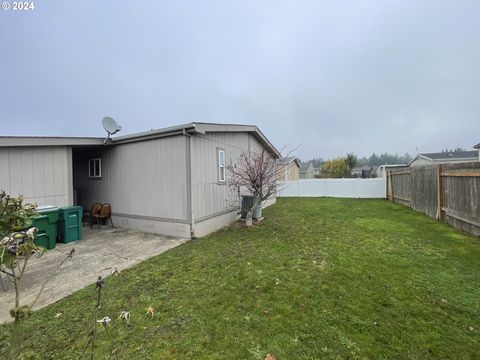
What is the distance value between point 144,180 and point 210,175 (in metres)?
2.16

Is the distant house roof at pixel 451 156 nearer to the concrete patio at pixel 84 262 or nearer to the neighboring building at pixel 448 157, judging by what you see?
the neighboring building at pixel 448 157

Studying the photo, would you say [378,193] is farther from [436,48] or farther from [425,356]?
[425,356]

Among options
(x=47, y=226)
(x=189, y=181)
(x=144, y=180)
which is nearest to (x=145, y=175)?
(x=144, y=180)

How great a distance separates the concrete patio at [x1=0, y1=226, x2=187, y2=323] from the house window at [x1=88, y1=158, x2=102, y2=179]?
7.66 feet

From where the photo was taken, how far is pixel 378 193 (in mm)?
17250

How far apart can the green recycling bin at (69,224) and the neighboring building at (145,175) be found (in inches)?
34.3

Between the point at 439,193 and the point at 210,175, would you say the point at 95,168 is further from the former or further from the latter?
the point at 439,193

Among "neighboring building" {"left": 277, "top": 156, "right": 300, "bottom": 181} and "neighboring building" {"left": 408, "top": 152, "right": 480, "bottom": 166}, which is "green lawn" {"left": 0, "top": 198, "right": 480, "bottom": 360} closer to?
"neighboring building" {"left": 277, "top": 156, "right": 300, "bottom": 181}

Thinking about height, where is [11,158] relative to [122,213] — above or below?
above

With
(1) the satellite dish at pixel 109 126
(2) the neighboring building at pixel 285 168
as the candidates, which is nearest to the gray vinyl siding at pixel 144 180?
(1) the satellite dish at pixel 109 126

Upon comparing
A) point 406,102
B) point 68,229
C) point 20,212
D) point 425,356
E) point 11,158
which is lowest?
point 425,356

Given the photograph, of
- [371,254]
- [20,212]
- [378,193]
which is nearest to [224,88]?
[378,193]

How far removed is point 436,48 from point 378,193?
10.2 metres

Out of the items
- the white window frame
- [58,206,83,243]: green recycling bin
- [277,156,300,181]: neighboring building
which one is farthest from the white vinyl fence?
[58,206,83,243]: green recycling bin
